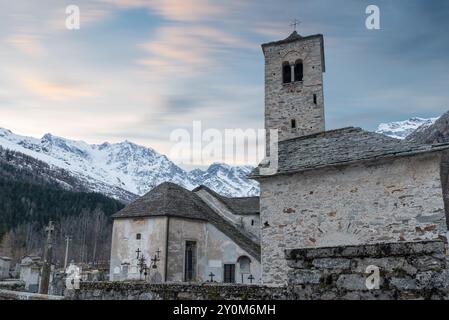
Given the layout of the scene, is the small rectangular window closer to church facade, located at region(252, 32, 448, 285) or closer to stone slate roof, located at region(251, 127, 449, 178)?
church facade, located at region(252, 32, 448, 285)

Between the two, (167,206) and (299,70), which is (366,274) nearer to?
(167,206)

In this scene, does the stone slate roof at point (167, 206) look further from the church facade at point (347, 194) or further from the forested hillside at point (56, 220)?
the forested hillside at point (56, 220)

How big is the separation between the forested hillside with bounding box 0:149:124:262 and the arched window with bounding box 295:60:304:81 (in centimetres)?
6520

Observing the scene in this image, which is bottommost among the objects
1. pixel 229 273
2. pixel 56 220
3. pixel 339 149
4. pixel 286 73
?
pixel 229 273

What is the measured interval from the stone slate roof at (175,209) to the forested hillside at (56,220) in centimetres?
5990

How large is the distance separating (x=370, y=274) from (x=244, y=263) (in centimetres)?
1876

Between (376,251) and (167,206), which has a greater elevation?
(167,206)

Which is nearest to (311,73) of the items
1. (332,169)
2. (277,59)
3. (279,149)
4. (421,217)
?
(277,59)

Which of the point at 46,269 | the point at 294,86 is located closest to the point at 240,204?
the point at 294,86

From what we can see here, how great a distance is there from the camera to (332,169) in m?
12.6

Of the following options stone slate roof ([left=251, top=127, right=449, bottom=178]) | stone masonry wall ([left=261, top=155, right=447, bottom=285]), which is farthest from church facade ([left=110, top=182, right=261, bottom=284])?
stone slate roof ([left=251, top=127, right=449, bottom=178])

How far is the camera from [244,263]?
71.9 feet

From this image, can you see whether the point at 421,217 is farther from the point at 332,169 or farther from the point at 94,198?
the point at 94,198

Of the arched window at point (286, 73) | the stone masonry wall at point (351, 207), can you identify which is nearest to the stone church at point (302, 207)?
the stone masonry wall at point (351, 207)
